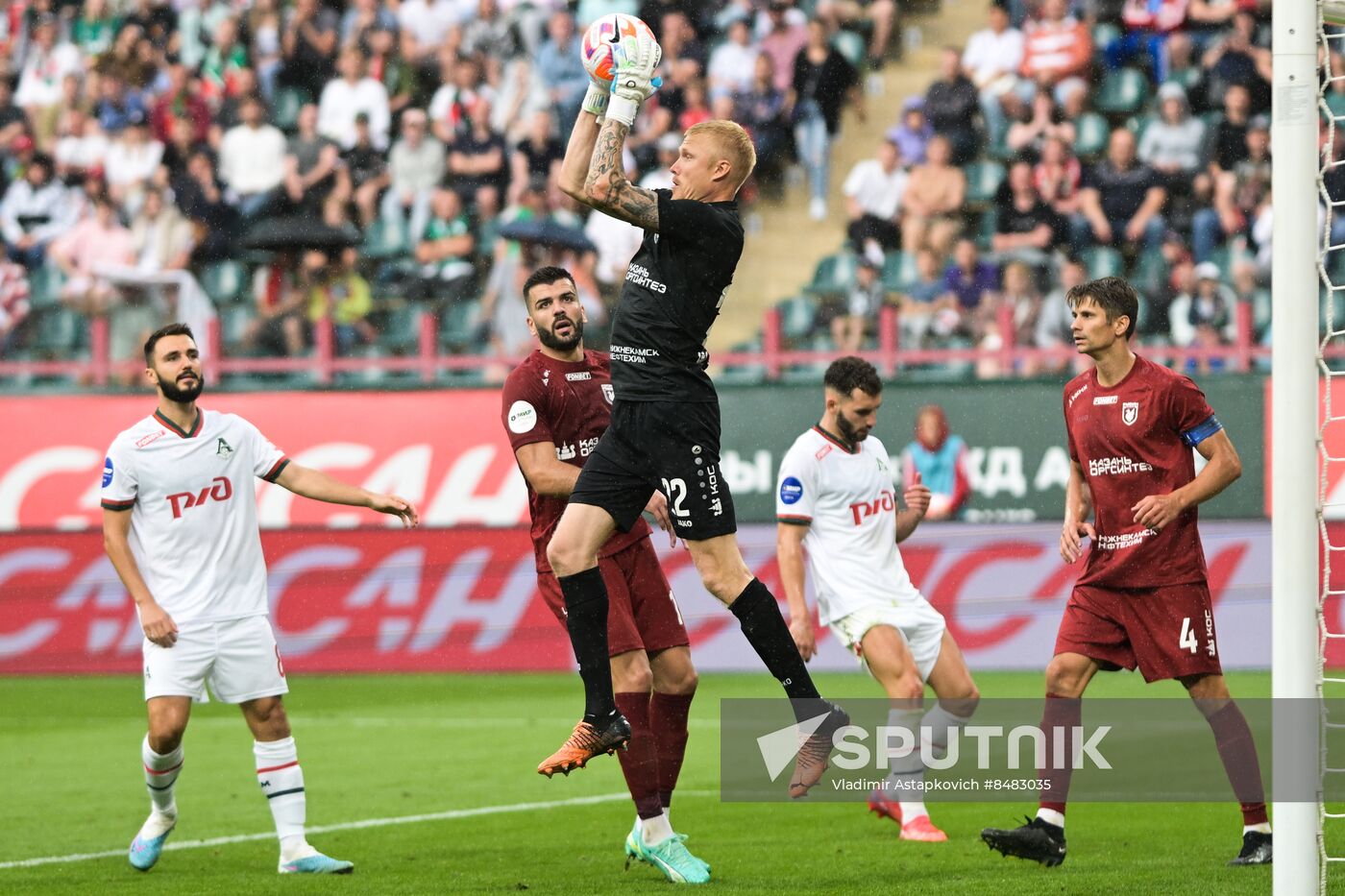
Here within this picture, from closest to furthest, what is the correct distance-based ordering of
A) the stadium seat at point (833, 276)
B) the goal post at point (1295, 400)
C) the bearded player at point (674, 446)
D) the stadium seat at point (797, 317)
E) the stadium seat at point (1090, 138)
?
the goal post at point (1295, 400) → the bearded player at point (674, 446) → the stadium seat at point (797, 317) → the stadium seat at point (1090, 138) → the stadium seat at point (833, 276)

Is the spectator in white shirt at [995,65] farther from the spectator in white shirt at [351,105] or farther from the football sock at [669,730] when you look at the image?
the football sock at [669,730]

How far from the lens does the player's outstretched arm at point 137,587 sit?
25.6 ft

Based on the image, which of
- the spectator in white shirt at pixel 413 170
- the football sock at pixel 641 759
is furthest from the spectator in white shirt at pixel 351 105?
the football sock at pixel 641 759

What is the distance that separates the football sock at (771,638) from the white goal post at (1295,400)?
1779 millimetres

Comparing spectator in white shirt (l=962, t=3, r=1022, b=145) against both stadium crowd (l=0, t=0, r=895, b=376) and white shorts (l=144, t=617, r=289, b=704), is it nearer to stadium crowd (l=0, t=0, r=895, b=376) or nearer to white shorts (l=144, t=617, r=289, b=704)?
stadium crowd (l=0, t=0, r=895, b=376)

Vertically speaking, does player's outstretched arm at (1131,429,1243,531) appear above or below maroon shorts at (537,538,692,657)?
above

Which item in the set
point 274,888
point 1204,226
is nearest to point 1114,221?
point 1204,226

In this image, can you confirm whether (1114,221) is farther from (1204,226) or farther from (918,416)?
(918,416)

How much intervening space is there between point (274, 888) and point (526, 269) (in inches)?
481

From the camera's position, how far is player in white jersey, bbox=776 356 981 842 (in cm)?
864

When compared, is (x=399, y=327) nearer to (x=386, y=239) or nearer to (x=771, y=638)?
(x=386, y=239)

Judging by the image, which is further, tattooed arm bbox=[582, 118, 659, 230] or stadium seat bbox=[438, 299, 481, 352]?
stadium seat bbox=[438, 299, 481, 352]

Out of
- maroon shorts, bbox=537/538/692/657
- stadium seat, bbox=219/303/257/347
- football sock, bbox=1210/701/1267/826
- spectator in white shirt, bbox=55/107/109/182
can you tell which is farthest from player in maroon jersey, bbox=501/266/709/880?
spectator in white shirt, bbox=55/107/109/182

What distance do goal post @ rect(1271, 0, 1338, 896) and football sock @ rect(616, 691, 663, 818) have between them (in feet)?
8.49
